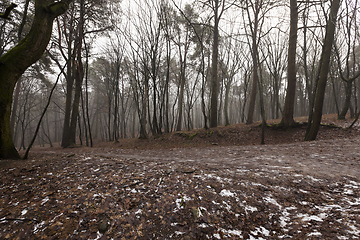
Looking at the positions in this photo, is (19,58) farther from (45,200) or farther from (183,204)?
(183,204)

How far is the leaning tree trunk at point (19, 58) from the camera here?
349cm

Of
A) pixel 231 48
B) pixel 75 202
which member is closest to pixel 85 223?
pixel 75 202

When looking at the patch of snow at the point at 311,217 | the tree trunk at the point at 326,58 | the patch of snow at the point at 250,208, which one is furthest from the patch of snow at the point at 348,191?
the tree trunk at the point at 326,58

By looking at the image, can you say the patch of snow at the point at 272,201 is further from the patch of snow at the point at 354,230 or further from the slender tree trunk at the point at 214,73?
the slender tree trunk at the point at 214,73

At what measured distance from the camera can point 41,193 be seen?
230 centimetres

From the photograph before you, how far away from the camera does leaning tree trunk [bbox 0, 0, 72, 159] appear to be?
11.5 ft

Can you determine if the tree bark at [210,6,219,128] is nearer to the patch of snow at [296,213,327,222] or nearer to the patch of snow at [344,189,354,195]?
the patch of snow at [344,189,354,195]

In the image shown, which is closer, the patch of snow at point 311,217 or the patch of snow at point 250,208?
the patch of snow at point 311,217

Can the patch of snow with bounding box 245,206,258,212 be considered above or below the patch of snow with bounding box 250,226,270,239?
above

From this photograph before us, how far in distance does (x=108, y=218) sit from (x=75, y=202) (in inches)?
26.0

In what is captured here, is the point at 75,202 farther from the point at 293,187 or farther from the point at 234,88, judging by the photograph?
the point at 234,88

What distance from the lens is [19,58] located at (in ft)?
11.8

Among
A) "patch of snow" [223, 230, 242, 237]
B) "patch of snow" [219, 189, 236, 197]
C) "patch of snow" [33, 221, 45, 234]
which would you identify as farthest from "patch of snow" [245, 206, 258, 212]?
"patch of snow" [33, 221, 45, 234]

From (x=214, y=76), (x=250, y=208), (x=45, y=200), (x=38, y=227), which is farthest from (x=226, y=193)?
(x=214, y=76)
